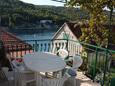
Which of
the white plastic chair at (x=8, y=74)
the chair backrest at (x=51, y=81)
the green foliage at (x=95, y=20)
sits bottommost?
the white plastic chair at (x=8, y=74)

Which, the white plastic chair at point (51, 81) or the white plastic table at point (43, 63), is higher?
the white plastic table at point (43, 63)

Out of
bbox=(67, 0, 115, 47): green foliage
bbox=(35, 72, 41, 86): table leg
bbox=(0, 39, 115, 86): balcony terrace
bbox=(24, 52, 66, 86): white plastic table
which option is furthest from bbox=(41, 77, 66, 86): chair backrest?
bbox=(67, 0, 115, 47): green foliage

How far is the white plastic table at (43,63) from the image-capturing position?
183 inches

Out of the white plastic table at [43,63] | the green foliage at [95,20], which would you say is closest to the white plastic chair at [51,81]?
the white plastic table at [43,63]

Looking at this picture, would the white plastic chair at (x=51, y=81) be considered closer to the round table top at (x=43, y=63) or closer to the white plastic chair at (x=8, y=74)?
the round table top at (x=43, y=63)

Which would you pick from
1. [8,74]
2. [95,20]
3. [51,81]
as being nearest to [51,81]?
[51,81]

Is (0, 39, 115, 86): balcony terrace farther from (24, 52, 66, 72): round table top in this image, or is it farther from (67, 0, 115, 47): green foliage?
(24, 52, 66, 72): round table top

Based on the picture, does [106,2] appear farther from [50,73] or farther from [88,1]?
[50,73]

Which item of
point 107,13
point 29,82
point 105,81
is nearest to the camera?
point 29,82

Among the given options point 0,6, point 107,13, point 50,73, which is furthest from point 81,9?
point 50,73

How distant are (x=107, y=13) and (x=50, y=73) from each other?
A: 3.06 metres

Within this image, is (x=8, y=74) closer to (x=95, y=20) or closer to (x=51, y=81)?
(x=51, y=81)

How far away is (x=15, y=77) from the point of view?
5.26m

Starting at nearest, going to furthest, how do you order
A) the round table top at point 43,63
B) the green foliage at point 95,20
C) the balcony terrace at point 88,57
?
the round table top at point 43,63 < the balcony terrace at point 88,57 < the green foliage at point 95,20
